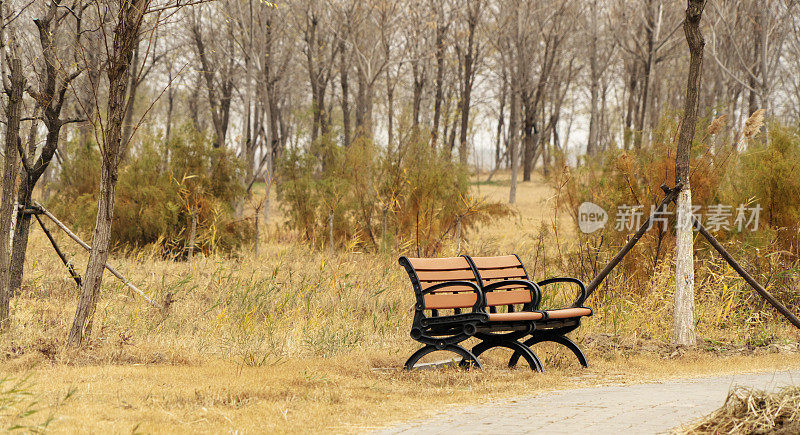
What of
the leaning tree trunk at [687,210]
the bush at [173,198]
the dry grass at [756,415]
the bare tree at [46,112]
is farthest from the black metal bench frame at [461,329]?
the bush at [173,198]

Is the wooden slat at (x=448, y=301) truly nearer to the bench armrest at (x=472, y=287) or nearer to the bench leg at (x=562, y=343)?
the bench armrest at (x=472, y=287)

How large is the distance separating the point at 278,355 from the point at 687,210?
412 centimetres

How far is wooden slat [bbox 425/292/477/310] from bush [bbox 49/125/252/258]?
6139 millimetres

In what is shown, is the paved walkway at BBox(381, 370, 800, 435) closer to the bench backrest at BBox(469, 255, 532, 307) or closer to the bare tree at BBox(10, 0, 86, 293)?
the bench backrest at BBox(469, 255, 532, 307)

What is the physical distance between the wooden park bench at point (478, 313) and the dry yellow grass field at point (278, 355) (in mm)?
206

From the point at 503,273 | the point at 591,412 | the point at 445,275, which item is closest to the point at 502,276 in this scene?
the point at 503,273

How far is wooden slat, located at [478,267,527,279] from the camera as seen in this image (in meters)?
6.72

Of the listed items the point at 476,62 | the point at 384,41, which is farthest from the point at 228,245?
the point at 476,62

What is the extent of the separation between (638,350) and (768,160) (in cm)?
448

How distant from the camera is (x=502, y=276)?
6801mm

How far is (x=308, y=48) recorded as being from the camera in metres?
27.4

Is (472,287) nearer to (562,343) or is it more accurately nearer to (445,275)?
(445,275)

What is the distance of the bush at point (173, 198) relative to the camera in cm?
1223

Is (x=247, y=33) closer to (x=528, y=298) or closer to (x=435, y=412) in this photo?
(x=528, y=298)
